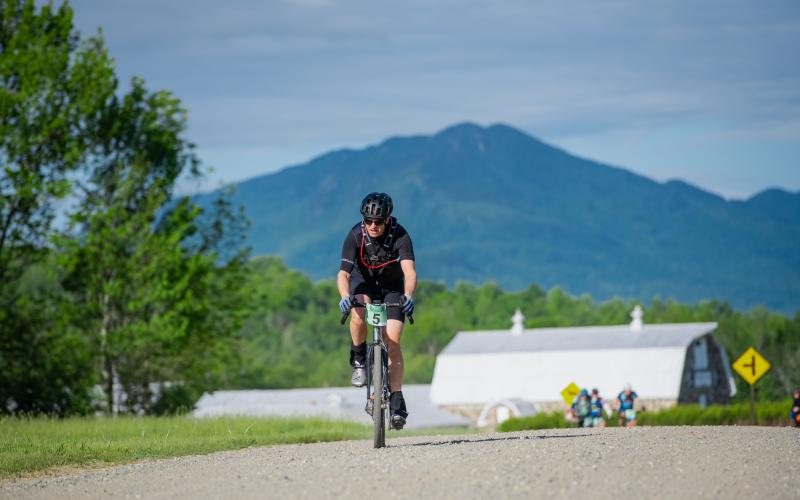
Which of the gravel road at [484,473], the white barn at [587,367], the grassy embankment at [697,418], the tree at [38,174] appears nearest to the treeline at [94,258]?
the tree at [38,174]

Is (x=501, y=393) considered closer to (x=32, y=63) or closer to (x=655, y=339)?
(x=655, y=339)

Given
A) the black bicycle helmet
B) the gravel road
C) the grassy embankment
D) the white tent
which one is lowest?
the gravel road

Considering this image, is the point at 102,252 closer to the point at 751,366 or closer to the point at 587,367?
the point at 751,366

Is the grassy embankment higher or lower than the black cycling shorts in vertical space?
lower

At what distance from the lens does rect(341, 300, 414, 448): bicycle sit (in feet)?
44.2

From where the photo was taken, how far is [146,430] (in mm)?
21250

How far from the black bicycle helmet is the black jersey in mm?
237

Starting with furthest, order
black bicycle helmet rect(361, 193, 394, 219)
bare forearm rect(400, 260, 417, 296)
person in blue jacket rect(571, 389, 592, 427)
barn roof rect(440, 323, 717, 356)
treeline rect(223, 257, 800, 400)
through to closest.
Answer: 1. treeline rect(223, 257, 800, 400)
2. barn roof rect(440, 323, 717, 356)
3. person in blue jacket rect(571, 389, 592, 427)
4. bare forearm rect(400, 260, 417, 296)
5. black bicycle helmet rect(361, 193, 394, 219)

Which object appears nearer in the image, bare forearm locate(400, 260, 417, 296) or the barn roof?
bare forearm locate(400, 260, 417, 296)

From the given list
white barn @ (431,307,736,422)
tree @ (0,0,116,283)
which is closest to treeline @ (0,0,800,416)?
tree @ (0,0,116,283)

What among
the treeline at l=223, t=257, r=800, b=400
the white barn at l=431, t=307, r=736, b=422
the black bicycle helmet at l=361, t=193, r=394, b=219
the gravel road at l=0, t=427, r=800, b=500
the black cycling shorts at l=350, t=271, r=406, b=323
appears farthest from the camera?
the treeline at l=223, t=257, r=800, b=400

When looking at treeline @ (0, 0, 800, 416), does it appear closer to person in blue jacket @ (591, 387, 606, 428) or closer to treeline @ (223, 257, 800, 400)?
person in blue jacket @ (591, 387, 606, 428)

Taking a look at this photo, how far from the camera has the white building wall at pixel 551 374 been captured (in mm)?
72938

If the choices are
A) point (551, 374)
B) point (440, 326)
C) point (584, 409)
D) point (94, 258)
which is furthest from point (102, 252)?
point (440, 326)
